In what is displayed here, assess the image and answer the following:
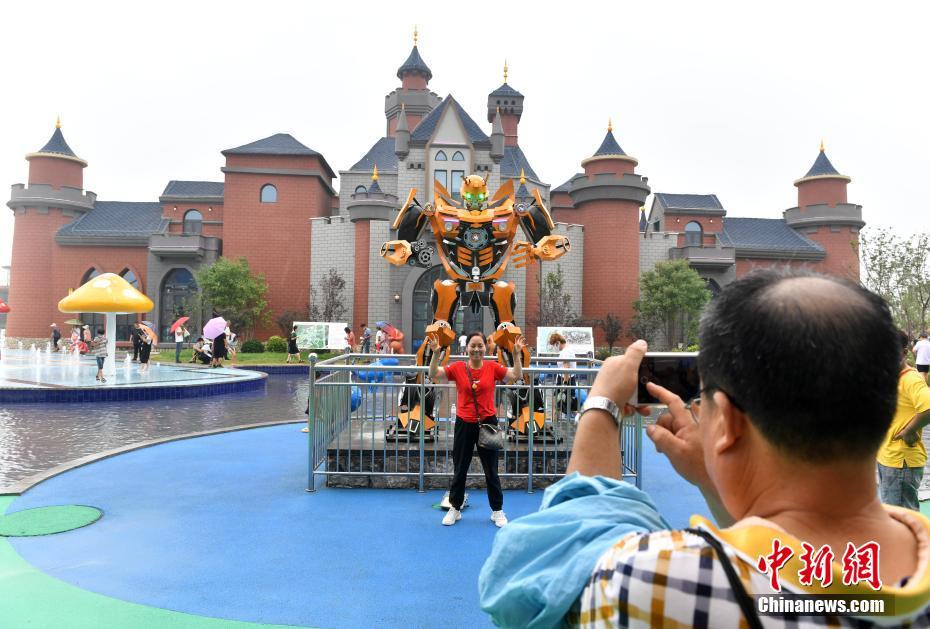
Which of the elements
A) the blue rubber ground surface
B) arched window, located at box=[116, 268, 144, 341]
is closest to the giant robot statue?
the blue rubber ground surface

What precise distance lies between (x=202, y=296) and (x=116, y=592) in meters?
31.8

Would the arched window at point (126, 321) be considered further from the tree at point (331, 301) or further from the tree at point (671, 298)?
the tree at point (671, 298)

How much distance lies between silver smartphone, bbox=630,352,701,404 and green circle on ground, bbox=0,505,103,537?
5.76 meters

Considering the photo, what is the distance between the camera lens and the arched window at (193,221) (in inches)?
1500

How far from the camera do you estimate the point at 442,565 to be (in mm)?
4633

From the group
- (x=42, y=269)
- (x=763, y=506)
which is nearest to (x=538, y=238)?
(x=763, y=506)

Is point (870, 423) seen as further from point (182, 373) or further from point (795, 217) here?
point (795, 217)

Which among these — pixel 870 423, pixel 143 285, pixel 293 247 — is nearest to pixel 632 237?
pixel 293 247

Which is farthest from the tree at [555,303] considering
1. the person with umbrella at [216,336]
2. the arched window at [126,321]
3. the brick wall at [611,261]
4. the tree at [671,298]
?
the arched window at [126,321]

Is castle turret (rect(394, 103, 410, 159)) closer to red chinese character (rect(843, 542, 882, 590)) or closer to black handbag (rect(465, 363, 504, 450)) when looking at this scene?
black handbag (rect(465, 363, 504, 450))

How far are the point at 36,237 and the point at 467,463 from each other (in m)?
41.0

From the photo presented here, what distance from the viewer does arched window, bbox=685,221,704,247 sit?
128ft

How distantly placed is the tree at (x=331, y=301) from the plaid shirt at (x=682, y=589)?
32.2m

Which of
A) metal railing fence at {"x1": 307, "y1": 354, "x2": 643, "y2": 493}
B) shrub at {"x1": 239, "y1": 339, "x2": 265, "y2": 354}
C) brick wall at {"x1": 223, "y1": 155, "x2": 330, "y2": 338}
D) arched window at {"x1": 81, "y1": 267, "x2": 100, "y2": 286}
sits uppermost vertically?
brick wall at {"x1": 223, "y1": 155, "x2": 330, "y2": 338}
